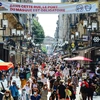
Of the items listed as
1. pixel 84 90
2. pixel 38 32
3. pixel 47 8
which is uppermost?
pixel 47 8

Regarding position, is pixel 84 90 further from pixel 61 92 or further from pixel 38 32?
pixel 38 32

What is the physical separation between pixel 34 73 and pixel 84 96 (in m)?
12.9

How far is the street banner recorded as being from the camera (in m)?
22.0

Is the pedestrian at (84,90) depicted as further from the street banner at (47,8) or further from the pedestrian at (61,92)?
the street banner at (47,8)

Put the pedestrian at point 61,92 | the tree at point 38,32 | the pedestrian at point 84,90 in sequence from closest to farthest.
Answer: the pedestrian at point 61,92 < the pedestrian at point 84,90 < the tree at point 38,32

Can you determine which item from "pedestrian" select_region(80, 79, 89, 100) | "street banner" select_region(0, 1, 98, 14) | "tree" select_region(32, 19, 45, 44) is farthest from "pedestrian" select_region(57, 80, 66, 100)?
"tree" select_region(32, 19, 45, 44)

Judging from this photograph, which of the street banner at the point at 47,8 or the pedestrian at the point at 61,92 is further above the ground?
the street banner at the point at 47,8

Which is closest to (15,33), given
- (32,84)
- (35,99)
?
(32,84)

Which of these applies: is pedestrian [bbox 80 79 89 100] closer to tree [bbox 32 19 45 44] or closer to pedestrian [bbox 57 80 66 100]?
pedestrian [bbox 57 80 66 100]

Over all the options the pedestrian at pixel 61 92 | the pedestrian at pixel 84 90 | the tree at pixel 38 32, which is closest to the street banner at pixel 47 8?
the pedestrian at pixel 84 90

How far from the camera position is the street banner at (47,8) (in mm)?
22000

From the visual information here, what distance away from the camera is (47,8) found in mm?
22062

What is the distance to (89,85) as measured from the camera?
18.0 m

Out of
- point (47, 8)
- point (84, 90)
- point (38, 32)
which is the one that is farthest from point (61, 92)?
point (38, 32)
